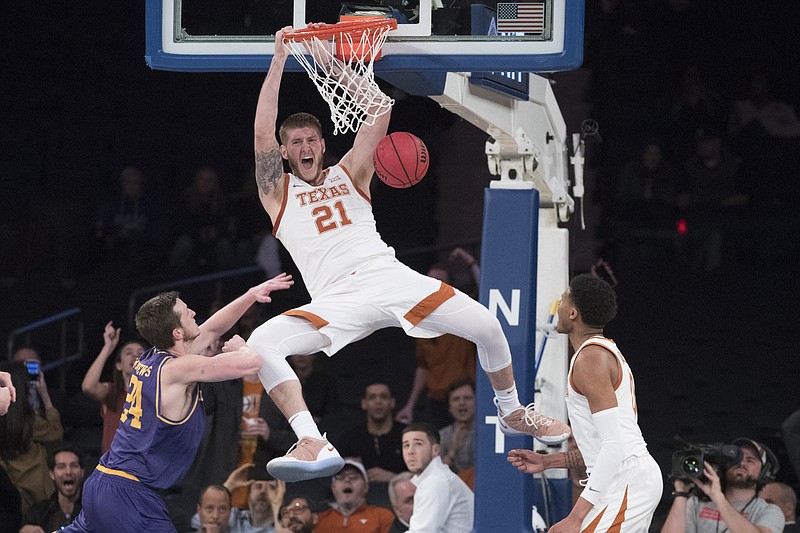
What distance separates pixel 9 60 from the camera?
14.8 meters

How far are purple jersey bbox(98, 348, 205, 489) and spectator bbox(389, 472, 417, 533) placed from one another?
308 cm

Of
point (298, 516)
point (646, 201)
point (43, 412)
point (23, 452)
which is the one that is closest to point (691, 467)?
point (298, 516)

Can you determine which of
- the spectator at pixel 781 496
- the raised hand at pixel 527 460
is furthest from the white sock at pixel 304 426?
the spectator at pixel 781 496

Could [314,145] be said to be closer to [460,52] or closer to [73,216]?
[460,52]

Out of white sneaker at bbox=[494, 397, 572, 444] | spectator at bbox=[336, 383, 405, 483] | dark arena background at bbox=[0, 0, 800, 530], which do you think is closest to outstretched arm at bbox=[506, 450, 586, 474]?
white sneaker at bbox=[494, 397, 572, 444]

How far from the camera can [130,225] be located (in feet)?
43.3

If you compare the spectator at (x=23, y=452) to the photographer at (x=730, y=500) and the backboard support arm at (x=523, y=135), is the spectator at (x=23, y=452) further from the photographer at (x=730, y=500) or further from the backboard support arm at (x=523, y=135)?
the photographer at (x=730, y=500)

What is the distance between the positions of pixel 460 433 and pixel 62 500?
283 centimetres

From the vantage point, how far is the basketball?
624cm

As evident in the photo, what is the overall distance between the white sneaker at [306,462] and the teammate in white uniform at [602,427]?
1030mm

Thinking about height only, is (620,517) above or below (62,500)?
above

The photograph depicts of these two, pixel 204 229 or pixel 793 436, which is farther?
pixel 204 229

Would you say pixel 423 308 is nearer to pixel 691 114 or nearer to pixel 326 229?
pixel 326 229

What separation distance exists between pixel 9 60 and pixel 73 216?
2313mm
